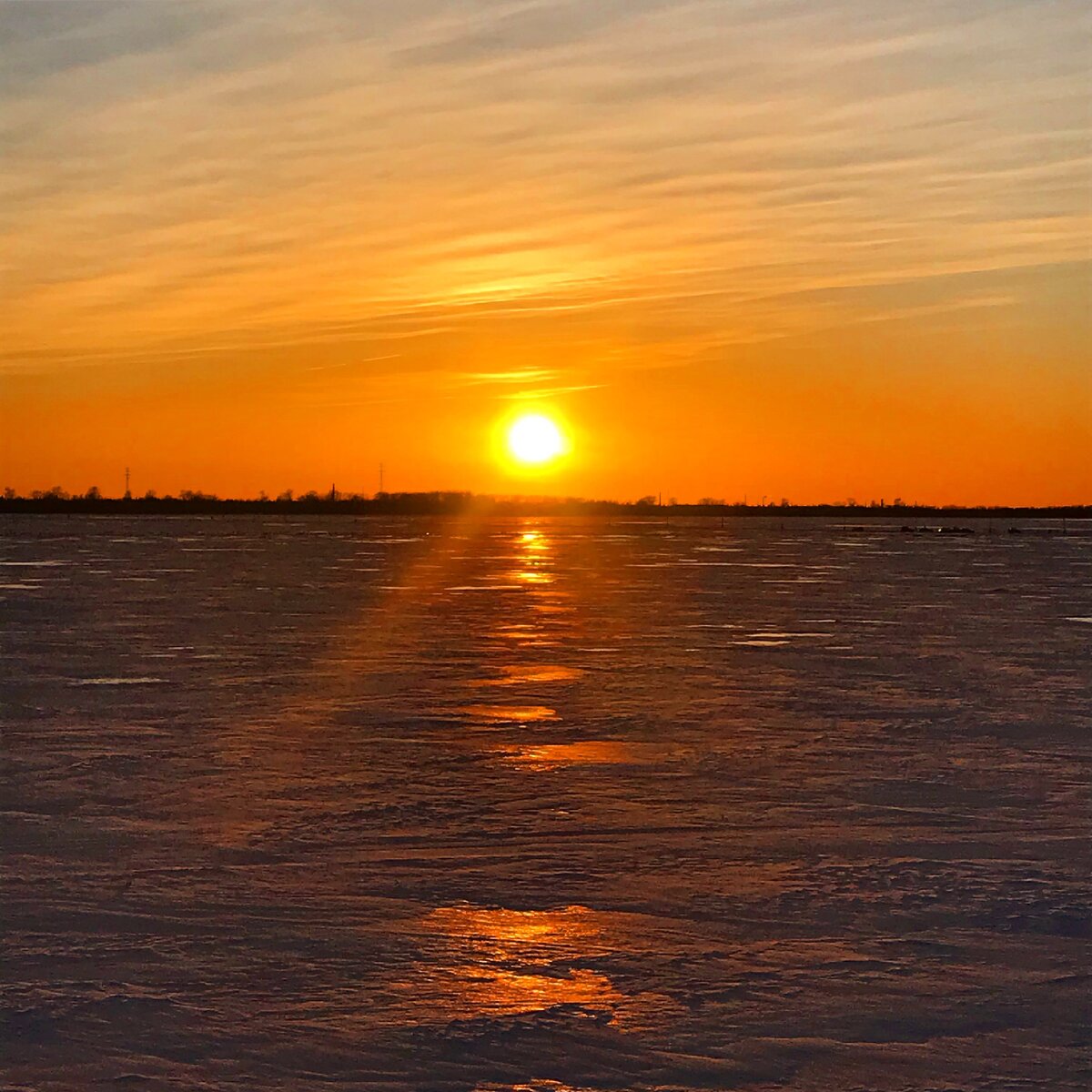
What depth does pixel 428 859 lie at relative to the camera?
10.1 m

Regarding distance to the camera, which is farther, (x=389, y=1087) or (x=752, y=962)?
(x=752, y=962)

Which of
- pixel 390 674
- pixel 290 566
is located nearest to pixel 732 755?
pixel 390 674

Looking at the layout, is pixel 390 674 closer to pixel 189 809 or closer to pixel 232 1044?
pixel 189 809

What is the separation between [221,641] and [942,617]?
52.8 feet

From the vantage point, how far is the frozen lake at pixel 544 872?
6719mm

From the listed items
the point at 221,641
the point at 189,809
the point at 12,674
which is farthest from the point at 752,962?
the point at 221,641

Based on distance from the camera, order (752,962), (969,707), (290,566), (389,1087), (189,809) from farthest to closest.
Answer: (290,566)
(969,707)
(189,809)
(752,962)
(389,1087)

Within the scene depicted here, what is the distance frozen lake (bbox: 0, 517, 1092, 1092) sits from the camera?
672 centimetres

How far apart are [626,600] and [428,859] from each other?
30.4 metres

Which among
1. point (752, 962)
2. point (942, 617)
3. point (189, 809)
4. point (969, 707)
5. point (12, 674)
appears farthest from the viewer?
point (942, 617)

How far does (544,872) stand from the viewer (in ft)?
32.0

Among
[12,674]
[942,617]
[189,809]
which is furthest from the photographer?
[942,617]

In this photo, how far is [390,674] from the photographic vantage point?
21984mm

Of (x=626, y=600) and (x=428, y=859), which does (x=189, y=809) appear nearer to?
A: (x=428, y=859)
